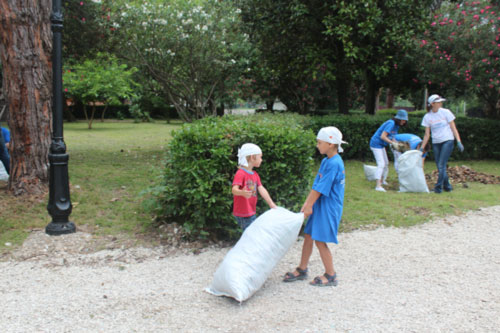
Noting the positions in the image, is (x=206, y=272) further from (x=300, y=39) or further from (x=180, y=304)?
(x=300, y=39)

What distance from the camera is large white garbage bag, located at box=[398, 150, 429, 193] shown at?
8.44m

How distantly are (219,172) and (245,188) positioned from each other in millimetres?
1035

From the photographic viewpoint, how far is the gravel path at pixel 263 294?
341cm

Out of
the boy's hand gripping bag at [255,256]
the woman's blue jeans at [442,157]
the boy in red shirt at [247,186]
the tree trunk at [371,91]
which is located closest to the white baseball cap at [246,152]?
the boy in red shirt at [247,186]

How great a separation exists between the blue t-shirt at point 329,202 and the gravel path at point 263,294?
53cm

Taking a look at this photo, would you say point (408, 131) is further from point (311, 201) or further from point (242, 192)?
point (242, 192)

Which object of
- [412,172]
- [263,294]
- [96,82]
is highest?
[96,82]

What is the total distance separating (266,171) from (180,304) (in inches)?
82.9

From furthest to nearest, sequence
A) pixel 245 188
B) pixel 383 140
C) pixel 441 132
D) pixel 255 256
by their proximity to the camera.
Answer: pixel 383 140 → pixel 441 132 → pixel 245 188 → pixel 255 256

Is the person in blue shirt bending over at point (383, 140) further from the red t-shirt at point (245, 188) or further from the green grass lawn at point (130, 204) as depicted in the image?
the red t-shirt at point (245, 188)

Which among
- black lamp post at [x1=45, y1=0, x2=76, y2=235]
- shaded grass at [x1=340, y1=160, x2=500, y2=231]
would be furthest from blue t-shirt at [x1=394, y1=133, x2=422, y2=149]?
black lamp post at [x1=45, y1=0, x2=76, y2=235]

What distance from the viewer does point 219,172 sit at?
5219mm

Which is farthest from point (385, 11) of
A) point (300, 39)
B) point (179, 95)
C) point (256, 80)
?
point (179, 95)

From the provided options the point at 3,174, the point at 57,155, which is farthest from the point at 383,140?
the point at 3,174
